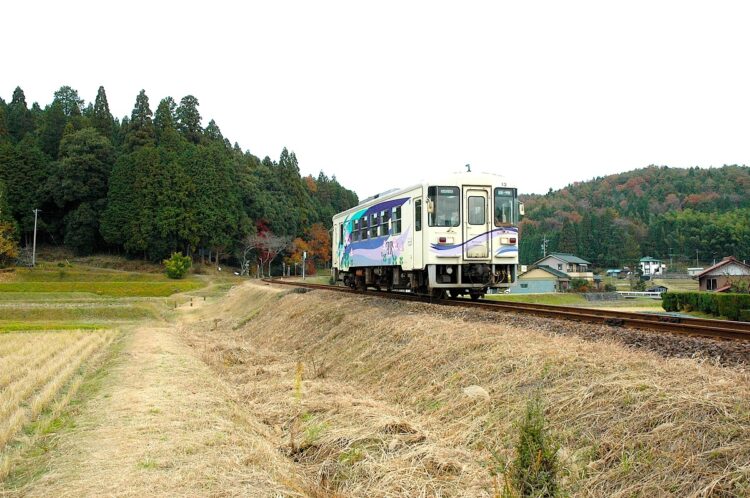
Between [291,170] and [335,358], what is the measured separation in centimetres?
6304

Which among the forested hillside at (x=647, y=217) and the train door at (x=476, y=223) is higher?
the forested hillside at (x=647, y=217)

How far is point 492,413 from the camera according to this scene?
21.4 feet

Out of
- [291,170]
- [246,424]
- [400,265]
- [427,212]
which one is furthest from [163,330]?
[291,170]

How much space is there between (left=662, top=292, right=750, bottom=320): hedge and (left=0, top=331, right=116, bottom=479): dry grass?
1020 inches

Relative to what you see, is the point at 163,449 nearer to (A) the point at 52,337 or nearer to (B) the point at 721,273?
(A) the point at 52,337

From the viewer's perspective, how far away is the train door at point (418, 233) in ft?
48.1

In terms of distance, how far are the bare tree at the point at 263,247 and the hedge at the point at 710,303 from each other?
40.6 metres

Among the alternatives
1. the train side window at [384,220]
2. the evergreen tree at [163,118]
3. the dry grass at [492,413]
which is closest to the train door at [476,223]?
the dry grass at [492,413]

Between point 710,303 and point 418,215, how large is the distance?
21.9 m

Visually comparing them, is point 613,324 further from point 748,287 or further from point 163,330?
point 748,287

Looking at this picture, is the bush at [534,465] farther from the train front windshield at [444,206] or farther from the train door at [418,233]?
the train door at [418,233]

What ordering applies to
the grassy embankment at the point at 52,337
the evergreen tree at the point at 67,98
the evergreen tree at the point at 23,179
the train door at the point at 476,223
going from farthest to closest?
1. the evergreen tree at the point at 67,98
2. the evergreen tree at the point at 23,179
3. the train door at the point at 476,223
4. the grassy embankment at the point at 52,337

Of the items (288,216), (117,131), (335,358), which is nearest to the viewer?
(335,358)

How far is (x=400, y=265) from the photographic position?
1619cm
